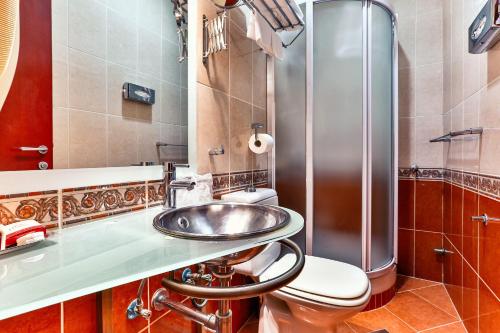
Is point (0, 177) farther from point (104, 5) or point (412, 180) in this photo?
point (412, 180)

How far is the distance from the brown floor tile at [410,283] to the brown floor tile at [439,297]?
44 millimetres

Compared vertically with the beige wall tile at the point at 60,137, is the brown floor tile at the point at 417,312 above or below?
below

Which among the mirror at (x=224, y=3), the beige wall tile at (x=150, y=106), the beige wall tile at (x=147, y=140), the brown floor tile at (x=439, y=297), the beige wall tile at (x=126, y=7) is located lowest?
the brown floor tile at (x=439, y=297)

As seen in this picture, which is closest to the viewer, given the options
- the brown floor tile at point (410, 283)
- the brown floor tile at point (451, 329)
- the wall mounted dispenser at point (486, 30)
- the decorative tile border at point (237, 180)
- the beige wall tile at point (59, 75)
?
the beige wall tile at point (59, 75)

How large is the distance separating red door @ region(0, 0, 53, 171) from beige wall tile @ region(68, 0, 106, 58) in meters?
0.07

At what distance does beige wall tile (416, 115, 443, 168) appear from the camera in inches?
77.0

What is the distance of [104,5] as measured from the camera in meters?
0.89

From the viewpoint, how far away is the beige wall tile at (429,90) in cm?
196

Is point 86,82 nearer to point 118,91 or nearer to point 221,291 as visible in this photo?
point 118,91

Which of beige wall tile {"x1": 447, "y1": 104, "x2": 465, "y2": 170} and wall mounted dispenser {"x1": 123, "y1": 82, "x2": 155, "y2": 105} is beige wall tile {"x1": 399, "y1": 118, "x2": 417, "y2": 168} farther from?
wall mounted dispenser {"x1": 123, "y1": 82, "x2": 155, "y2": 105}

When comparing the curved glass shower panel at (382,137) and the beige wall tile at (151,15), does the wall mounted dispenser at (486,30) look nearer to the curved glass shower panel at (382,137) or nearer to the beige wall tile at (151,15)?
the curved glass shower panel at (382,137)

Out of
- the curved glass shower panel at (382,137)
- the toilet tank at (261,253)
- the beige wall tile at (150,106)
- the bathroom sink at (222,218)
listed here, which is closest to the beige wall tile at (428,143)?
the curved glass shower panel at (382,137)

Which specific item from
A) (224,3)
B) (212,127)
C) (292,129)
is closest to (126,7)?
(224,3)

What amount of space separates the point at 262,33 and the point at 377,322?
1.86 m
